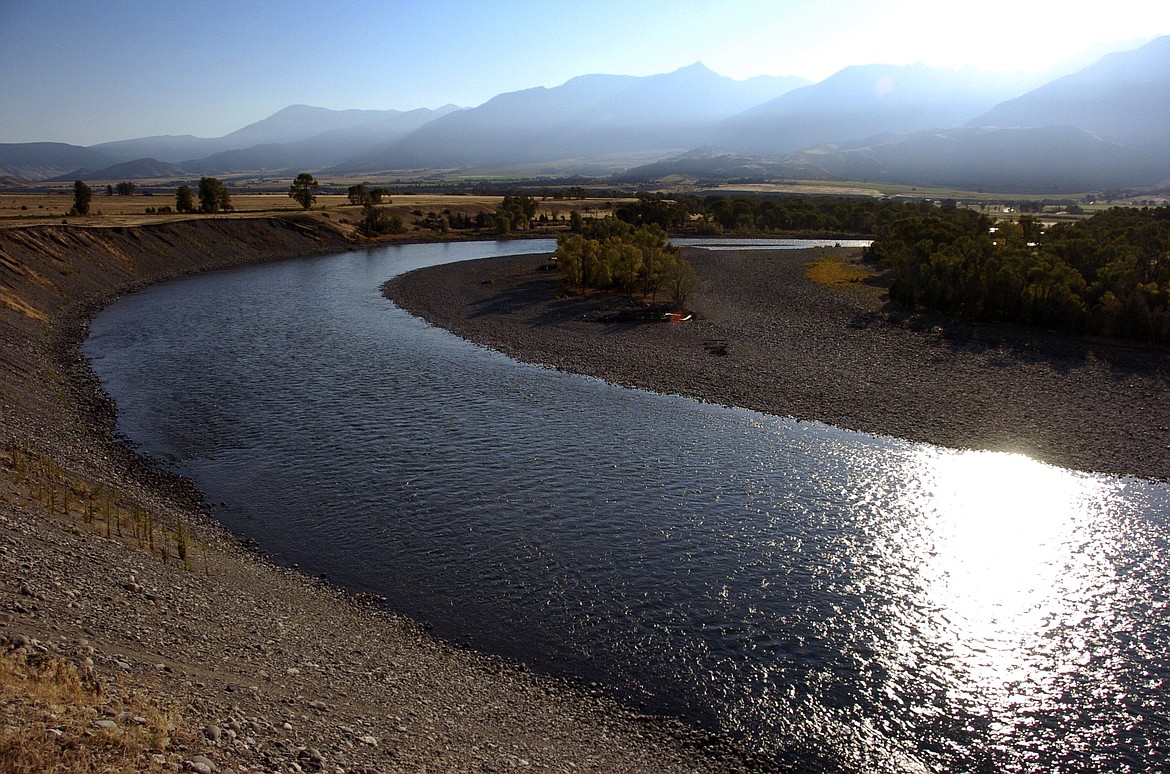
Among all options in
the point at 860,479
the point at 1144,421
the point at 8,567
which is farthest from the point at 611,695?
the point at 1144,421

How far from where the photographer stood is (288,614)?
54.7 ft

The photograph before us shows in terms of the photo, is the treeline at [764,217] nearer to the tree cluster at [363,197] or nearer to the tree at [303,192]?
the tree cluster at [363,197]

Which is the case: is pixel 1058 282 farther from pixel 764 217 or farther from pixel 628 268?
pixel 764 217

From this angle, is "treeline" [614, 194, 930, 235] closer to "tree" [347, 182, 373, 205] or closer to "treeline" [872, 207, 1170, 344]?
"tree" [347, 182, 373, 205]

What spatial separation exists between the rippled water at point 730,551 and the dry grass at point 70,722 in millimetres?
7752

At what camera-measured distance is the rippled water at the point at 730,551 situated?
14992mm

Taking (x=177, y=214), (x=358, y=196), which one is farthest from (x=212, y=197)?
(x=358, y=196)

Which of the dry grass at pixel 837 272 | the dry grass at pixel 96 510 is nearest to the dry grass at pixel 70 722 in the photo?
the dry grass at pixel 96 510

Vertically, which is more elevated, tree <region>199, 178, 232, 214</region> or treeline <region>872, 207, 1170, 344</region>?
tree <region>199, 178, 232, 214</region>

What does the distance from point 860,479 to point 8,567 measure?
2401 cm

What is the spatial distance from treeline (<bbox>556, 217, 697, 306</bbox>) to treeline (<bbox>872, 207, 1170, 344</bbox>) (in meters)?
16.7

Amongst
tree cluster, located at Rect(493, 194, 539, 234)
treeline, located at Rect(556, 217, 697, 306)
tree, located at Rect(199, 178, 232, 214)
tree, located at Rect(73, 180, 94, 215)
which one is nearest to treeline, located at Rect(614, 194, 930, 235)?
tree cluster, located at Rect(493, 194, 539, 234)

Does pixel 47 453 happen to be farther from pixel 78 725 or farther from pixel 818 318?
pixel 818 318

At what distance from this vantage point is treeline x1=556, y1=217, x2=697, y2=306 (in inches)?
2270
